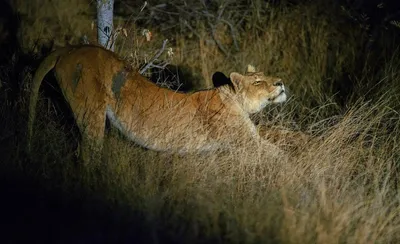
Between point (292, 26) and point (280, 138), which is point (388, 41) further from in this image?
point (280, 138)

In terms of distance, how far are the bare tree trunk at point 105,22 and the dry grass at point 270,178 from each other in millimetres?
563

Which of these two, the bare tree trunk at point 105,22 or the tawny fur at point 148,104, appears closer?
the tawny fur at point 148,104

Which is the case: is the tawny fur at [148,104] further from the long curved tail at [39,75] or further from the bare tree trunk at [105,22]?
the bare tree trunk at [105,22]

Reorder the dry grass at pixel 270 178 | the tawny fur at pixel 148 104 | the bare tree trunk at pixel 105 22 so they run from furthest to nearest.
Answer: the bare tree trunk at pixel 105 22 < the tawny fur at pixel 148 104 < the dry grass at pixel 270 178

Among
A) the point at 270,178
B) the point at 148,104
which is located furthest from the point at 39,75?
the point at 270,178

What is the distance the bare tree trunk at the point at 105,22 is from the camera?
25.4 ft

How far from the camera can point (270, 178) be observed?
19.6 feet

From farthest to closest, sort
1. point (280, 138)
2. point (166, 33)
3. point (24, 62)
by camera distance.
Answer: point (166, 33) < point (24, 62) < point (280, 138)

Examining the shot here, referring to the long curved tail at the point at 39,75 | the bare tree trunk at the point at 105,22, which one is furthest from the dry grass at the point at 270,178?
the bare tree trunk at the point at 105,22

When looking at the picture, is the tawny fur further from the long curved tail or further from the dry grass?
the dry grass

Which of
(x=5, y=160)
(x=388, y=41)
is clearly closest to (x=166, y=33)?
(x=388, y=41)

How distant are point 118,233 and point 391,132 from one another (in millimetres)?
3207


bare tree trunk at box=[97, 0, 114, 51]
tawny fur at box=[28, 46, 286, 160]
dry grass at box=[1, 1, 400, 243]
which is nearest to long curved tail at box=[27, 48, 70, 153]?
tawny fur at box=[28, 46, 286, 160]

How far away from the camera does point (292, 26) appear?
1023 centimetres
